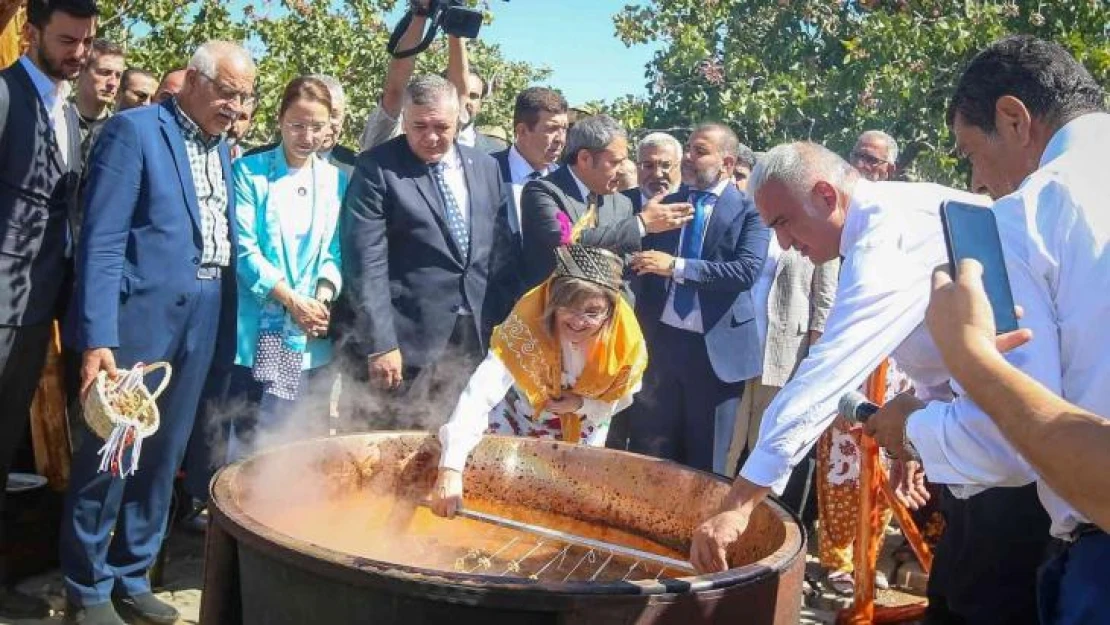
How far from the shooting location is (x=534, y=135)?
5168mm

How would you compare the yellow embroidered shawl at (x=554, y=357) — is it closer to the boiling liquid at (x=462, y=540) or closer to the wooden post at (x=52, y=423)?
the boiling liquid at (x=462, y=540)

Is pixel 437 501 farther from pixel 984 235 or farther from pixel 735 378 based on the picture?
pixel 735 378

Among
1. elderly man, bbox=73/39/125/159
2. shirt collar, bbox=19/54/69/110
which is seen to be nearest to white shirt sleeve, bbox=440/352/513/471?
shirt collar, bbox=19/54/69/110

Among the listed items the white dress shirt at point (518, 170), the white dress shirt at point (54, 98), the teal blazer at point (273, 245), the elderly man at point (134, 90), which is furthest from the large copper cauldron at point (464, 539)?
the elderly man at point (134, 90)

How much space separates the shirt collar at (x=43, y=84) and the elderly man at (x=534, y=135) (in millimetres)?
2009

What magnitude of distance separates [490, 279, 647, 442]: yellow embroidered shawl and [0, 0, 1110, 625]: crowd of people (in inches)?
0.5

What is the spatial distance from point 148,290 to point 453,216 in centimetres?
136

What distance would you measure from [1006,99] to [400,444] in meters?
2.13

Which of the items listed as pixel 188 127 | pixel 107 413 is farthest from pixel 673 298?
pixel 107 413

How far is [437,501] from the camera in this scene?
3.23m

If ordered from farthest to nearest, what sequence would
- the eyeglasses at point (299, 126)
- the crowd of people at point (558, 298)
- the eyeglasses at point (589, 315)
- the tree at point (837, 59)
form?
the tree at point (837, 59) → the eyeglasses at point (299, 126) → the eyeglasses at point (589, 315) → the crowd of people at point (558, 298)

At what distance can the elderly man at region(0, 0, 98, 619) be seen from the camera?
362 centimetres

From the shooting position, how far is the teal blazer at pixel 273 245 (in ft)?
14.2

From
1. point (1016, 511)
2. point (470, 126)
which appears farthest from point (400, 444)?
point (470, 126)
